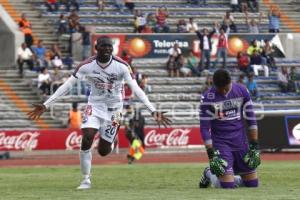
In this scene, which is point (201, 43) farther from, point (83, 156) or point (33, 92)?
point (83, 156)

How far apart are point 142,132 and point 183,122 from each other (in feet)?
16.3

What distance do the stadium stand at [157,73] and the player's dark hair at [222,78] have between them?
20044mm

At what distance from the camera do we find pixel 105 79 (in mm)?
15297

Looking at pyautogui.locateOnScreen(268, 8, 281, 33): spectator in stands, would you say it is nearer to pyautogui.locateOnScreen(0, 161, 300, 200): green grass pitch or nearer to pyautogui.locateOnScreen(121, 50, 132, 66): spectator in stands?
pyautogui.locateOnScreen(121, 50, 132, 66): spectator in stands

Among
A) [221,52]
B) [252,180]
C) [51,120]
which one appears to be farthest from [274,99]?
[252,180]

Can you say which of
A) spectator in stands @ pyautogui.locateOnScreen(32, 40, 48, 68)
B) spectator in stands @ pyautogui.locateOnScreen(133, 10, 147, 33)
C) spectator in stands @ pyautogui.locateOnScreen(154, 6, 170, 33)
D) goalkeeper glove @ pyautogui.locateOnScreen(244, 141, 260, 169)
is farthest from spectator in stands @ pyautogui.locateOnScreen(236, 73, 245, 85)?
goalkeeper glove @ pyautogui.locateOnScreen(244, 141, 260, 169)

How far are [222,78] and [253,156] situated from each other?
4.10ft

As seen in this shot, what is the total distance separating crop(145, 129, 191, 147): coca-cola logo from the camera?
3359 cm

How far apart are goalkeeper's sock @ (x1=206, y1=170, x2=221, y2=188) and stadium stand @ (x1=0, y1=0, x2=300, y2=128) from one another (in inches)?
768

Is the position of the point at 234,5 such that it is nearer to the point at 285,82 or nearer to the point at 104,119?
the point at 285,82

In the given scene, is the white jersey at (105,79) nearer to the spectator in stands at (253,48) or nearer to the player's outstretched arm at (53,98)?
the player's outstretched arm at (53,98)

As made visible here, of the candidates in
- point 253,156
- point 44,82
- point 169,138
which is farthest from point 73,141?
point 253,156

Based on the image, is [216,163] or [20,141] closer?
[216,163]

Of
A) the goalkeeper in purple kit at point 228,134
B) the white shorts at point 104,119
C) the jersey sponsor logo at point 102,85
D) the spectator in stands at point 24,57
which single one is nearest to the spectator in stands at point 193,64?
the spectator in stands at point 24,57
